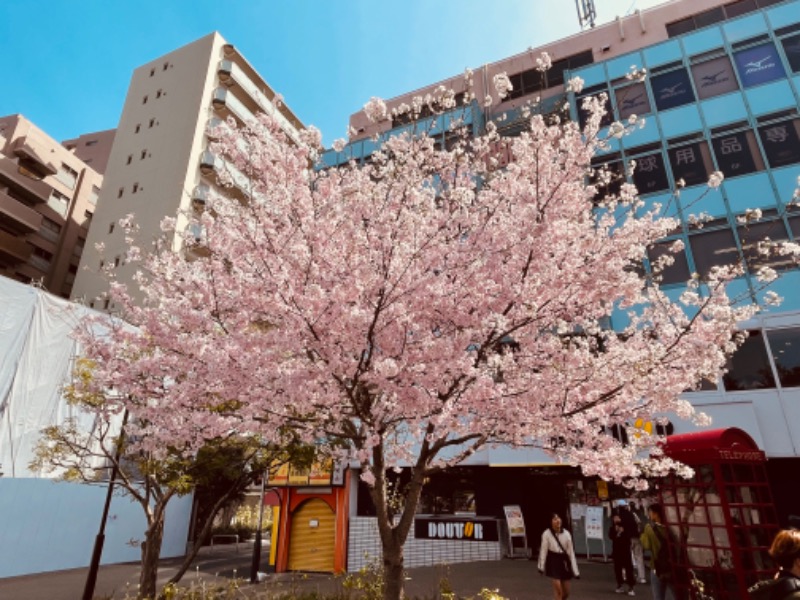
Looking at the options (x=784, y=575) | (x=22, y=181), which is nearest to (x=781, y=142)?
(x=784, y=575)

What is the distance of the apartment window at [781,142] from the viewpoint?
18.4 m

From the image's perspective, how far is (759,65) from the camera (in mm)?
20359

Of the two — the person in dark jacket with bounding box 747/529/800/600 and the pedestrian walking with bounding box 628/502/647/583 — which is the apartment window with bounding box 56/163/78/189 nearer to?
the pedestrian walking with bounding box 628/502/647/583

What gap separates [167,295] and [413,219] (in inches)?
211

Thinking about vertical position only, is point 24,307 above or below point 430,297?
above

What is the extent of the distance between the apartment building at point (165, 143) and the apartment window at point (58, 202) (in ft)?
21.1

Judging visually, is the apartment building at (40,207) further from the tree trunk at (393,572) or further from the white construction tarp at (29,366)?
the tree trunk at (393,572)

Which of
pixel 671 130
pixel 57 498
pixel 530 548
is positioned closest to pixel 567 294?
pixel 530 548

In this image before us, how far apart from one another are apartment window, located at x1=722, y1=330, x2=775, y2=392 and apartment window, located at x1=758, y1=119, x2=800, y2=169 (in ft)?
A: 28.7

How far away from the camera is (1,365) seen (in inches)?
749

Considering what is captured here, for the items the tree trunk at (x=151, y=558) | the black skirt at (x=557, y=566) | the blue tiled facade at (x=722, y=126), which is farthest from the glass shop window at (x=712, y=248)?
the tree trunk at (x=151, y=558)

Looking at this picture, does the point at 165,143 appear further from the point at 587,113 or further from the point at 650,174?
the point at 650,174

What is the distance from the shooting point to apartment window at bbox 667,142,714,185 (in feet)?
64.3

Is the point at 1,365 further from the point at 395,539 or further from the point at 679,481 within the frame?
the point at 679,481
